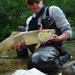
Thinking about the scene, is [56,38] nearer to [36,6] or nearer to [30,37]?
[30,37]

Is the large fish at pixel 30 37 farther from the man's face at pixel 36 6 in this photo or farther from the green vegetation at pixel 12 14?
the green vegetation at pixel 12 14

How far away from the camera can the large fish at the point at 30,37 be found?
461cm

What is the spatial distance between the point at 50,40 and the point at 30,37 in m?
0.41

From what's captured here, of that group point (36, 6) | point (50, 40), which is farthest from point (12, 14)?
point (50, 40)

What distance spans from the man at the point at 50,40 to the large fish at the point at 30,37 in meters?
0.10

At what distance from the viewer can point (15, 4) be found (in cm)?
2419

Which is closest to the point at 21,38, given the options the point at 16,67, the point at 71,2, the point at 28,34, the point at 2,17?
the point at 28,34

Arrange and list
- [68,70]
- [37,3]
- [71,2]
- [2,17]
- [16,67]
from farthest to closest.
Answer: [71,2] → [2,17] → [16,67] → [37,3] → [68,70]

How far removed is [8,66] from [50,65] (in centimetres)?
214

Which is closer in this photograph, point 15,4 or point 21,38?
point 21,38

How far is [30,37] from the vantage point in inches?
182

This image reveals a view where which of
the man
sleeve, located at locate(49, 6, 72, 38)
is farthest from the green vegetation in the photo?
sleeve, located at locate(49, 6, 72, 38)

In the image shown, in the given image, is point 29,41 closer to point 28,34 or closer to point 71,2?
point 28,34

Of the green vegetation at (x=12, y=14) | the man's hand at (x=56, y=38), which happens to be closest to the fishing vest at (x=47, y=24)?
the man's hand at (x=56, y=38)
